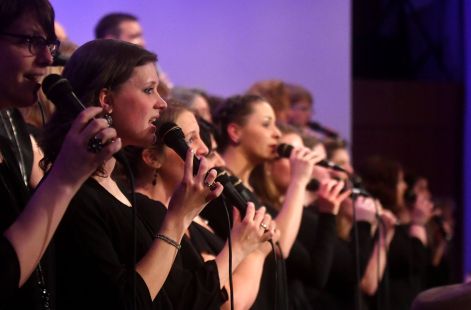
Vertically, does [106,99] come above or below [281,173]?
above

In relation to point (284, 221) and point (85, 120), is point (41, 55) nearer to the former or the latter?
point (85, 120)

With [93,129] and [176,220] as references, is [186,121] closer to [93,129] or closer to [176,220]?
[176,220]

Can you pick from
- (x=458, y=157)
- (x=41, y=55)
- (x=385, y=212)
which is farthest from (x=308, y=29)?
(x=41, y=55)

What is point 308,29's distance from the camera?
5012 mm

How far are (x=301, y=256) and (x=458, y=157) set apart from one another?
4.15 m

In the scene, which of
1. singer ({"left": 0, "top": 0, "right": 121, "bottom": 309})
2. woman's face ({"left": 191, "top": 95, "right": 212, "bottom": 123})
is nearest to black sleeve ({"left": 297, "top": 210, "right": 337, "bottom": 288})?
woman's face ({"left": 191, "top": 95, "right": 212, "bottom": 123})

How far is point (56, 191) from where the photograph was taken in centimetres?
131

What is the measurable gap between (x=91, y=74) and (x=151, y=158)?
43 cm

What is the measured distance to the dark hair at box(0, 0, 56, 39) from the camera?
4.69 ft

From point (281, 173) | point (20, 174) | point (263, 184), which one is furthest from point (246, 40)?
point (20, 174)

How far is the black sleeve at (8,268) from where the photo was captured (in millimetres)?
1268

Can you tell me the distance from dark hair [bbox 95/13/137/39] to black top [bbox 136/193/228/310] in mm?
1531

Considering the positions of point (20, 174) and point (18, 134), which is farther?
point (18, 134)

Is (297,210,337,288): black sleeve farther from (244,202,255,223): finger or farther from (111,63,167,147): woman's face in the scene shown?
(111,63,167,147): woman's face
